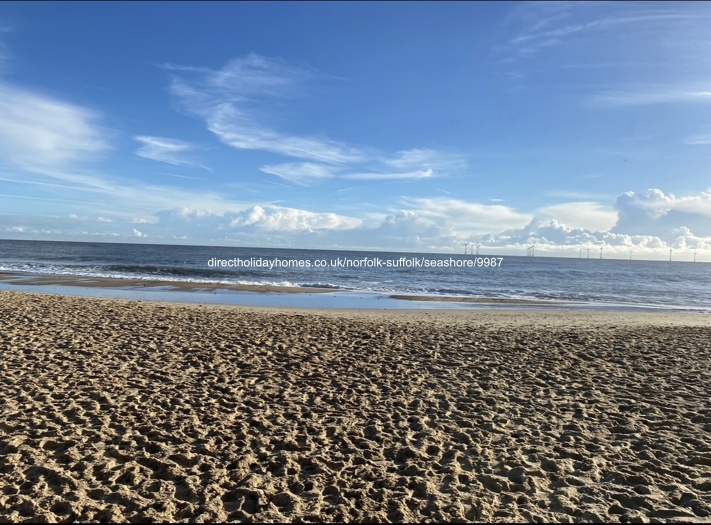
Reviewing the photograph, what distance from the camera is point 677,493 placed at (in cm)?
385

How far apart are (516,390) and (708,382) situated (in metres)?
3.32

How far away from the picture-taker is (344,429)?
16.5 ft

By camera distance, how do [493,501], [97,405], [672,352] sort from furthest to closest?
[672,352], [97,405], [493,501]

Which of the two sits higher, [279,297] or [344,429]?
[279,297]

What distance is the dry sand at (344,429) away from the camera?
362cm

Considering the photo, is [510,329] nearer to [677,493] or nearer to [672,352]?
[672,352]

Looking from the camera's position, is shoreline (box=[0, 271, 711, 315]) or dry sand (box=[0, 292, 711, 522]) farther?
shoreline (box=[0, 271, 711, 315])

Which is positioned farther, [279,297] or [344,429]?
[279,297]

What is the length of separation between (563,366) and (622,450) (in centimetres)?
354

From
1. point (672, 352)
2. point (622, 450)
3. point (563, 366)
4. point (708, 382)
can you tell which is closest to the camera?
point (622, 450)

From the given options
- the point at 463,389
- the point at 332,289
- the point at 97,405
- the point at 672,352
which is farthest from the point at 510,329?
the point at 332,289

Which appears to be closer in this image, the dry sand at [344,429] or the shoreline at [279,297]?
the dry sand at [344,429]

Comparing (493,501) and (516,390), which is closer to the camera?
(493,501)

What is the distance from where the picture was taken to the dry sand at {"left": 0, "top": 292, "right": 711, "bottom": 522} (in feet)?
11.9
